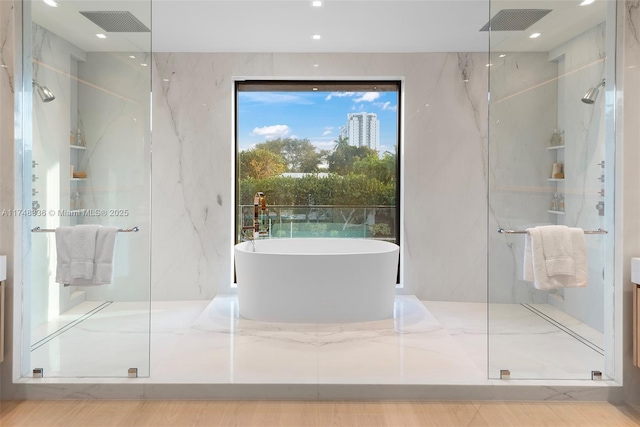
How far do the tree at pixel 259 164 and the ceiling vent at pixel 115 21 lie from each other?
8.38ft

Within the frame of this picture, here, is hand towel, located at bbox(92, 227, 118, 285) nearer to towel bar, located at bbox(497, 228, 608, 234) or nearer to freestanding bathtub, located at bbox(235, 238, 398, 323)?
freestanding bathtub, located at bbox(235, 238, 398, 323)

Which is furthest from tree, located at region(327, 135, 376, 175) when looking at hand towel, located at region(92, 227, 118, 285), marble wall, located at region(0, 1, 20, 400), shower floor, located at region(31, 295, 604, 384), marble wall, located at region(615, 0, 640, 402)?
marble wall, located at region(0, 1, 20, 400)

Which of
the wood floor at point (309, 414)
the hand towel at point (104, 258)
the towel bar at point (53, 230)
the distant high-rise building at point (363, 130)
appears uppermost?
the distant high-rise building at point (363, 130)

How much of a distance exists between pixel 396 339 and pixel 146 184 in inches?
83.3

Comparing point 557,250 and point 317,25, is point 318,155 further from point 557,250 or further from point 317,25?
point 557,250

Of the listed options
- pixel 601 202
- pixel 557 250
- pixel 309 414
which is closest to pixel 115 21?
pixel 309 414

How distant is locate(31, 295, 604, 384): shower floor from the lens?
9.14ft

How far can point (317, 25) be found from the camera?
4.21 meters

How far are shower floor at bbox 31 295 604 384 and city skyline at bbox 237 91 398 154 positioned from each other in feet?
8.18

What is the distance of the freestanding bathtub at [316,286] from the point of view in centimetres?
397

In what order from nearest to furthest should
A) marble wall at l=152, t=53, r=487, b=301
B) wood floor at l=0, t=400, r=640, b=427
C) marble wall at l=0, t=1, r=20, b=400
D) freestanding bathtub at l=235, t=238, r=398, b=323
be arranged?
wood floor at l=0, t=400, r=640, b=427 → marble wall at l=0, t=1, r=20, b=400 → freestanding bathtub at l=235, t=238, r=398, b=323 → marble wall at l=152, t=53, r=487, b=301

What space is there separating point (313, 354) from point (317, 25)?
2.77m

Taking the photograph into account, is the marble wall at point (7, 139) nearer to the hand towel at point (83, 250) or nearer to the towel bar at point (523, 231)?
the hand towel at point (83, 250)

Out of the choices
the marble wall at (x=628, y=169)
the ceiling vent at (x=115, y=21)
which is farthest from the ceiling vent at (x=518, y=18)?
the ceiling vent at (x=115, y=21)
